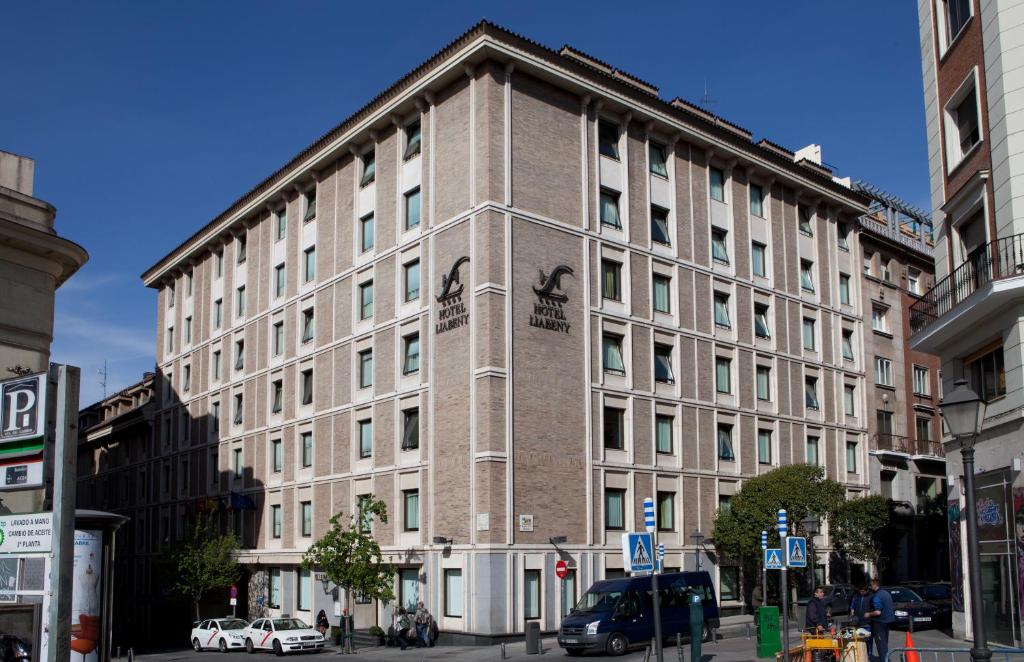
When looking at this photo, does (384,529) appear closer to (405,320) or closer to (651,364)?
(405,320)

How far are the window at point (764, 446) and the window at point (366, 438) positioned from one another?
1802 centimetres

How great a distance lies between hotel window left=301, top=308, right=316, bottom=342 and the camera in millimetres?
51156

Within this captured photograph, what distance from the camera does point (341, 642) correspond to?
42.1 m

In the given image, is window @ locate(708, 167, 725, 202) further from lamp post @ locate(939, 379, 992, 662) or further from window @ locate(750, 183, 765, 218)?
lamp post @ locate(939, 379, 992, 662)

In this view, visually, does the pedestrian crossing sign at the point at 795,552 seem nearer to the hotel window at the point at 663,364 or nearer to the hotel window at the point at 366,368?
the hotel window at the point at 663,364

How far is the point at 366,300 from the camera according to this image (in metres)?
46.9

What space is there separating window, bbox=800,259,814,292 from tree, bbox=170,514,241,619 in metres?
31.9

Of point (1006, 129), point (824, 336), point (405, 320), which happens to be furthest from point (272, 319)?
point (1006, 129)

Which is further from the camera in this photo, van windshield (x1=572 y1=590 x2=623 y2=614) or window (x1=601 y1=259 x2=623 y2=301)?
window (x1=601 y1=259 x2=623 y2=301)

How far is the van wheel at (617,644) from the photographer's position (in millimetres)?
30656

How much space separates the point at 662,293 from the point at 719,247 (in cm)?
521

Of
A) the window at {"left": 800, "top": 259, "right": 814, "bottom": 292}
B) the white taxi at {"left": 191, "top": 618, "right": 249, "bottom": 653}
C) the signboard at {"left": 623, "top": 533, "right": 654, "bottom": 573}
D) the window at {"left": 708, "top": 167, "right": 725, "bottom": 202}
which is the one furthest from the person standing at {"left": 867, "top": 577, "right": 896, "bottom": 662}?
the window at {"left": 800, "top": 259, "right": 814, "bottom": 292}

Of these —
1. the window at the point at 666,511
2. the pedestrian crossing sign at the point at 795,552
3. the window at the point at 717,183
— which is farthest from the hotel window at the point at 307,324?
the pedestrian crossing sign at the point at 795,552

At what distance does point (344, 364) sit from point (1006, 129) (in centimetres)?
3080
